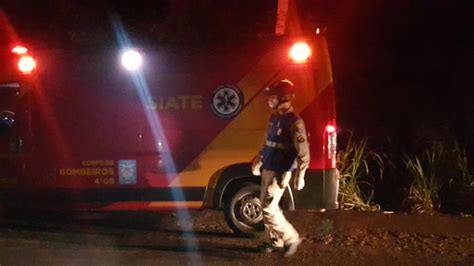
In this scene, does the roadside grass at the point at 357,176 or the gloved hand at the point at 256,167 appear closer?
the gloved hand at the point at 256,167

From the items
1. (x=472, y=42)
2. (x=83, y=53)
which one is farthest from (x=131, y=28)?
(x=472, y=42)

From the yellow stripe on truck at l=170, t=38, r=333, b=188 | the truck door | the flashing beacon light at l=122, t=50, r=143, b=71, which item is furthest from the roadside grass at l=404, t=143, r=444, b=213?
the truck door

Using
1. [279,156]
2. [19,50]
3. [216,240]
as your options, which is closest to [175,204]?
[216,240]

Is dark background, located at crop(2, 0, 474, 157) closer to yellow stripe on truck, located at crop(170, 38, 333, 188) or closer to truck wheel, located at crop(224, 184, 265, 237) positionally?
yellow stripe on truck, located at crop(170, 38, 333, 188)

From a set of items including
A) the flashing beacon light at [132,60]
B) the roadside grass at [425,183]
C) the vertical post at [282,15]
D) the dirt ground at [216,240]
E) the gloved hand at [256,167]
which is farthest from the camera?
the vertical post at [282,15]

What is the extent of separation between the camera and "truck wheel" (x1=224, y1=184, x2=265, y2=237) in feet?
26.2

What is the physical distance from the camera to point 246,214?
8.02m

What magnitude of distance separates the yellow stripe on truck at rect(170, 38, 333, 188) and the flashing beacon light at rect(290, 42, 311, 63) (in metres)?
0.09

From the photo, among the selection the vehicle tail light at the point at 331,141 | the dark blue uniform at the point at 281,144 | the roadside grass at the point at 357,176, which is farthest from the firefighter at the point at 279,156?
the roadside grass at the point at 357,176

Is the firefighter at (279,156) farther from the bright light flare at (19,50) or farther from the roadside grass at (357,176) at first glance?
the bright light flare at (19,50)

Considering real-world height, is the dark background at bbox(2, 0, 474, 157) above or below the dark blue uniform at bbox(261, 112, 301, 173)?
above

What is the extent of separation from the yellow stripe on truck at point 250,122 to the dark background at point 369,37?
11.2 feet

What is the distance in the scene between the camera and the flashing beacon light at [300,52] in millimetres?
7699

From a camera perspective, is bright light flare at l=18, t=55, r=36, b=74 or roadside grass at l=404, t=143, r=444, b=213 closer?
bright light flare at l=18, t=55, r=36, b=74
